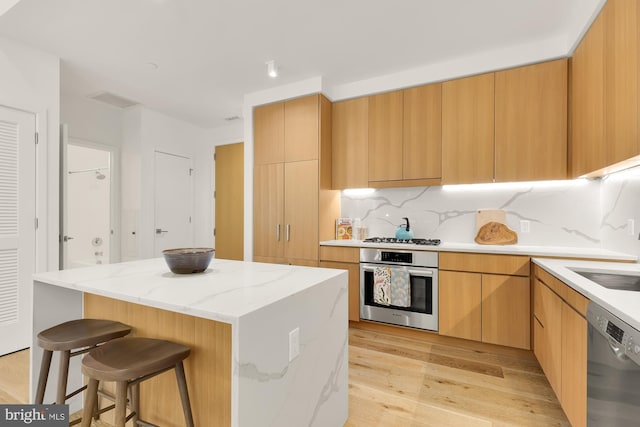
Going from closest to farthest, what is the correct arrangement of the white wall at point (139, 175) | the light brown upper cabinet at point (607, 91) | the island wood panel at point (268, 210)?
the light brown upper cabinet at point (607, 91), the island wood panel at point (268, 210), the white wall at point (139, 175)

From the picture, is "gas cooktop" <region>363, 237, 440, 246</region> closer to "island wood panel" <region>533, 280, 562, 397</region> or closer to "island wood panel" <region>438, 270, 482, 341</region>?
"island wood panel" <region>438, 270, 482, 341</region>

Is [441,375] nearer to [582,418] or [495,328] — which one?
[495,328]

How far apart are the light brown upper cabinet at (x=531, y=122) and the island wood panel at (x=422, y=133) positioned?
0.51 m

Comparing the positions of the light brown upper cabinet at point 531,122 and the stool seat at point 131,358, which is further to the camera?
the light brown upper cabinet at point 531,122

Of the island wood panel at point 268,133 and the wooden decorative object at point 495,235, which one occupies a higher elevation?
the island wood panel at point 268,133

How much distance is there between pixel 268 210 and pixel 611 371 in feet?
10.3

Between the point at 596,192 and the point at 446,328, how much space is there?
180 cm

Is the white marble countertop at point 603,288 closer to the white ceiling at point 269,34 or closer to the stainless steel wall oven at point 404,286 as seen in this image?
the stainless steel wall oven at point 404,286

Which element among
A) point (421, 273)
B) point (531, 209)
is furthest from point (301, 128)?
point (531, 209)

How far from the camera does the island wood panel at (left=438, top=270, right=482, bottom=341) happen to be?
268 centimetres

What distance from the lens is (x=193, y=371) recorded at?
4.53 feet

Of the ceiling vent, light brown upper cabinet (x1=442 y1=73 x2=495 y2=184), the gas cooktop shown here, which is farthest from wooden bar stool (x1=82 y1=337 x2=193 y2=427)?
the ceiling vent

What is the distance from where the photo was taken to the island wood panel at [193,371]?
1.31m

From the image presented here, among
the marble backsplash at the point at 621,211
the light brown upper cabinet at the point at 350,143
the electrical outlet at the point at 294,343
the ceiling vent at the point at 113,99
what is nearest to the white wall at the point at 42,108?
the ceiling vent at the point at 113,99
